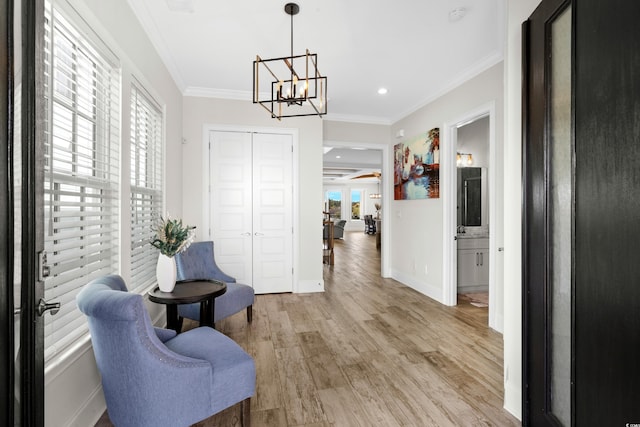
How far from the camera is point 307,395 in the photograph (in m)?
2.10

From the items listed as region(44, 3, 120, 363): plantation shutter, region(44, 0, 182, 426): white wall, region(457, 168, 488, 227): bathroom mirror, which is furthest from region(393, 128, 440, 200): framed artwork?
region(44, 3, 120, 363): plantation shutter

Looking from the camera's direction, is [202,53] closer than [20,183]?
No

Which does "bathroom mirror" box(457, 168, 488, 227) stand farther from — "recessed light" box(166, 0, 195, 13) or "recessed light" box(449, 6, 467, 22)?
"recessed light" box(166, 0, 195, 13)

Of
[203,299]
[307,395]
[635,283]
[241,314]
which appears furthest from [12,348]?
[241,314]

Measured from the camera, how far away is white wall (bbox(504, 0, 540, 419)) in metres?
1.83

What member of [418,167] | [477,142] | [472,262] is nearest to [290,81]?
[418,167]

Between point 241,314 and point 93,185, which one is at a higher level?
point 93,185

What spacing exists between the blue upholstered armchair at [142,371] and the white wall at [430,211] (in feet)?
11.1

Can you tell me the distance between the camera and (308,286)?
466 cm

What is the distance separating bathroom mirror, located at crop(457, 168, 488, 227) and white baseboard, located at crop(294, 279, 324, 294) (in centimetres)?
225

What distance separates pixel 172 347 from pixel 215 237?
2597 millimetres

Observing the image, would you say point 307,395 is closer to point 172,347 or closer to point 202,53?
point 172,347

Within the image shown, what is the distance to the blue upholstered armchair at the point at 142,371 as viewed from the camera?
1341 millimetres

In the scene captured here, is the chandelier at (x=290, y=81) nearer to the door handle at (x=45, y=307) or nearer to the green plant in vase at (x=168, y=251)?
the green plant in vase at (x=168, y=251)
